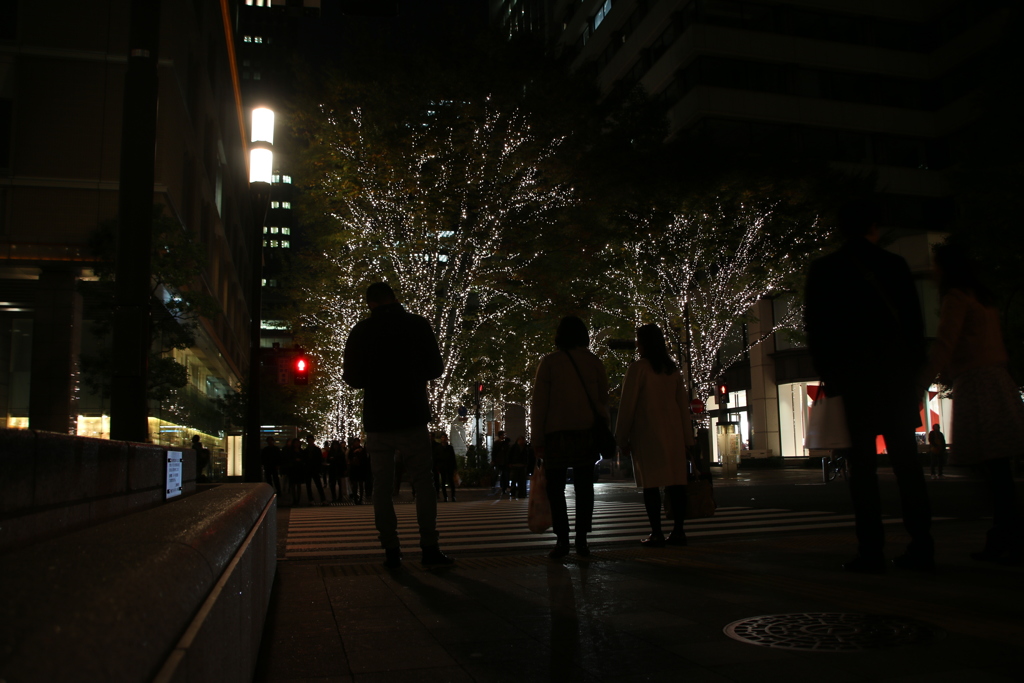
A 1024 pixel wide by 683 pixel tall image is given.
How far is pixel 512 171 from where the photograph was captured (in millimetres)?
21125

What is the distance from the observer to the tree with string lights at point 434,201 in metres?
20.8

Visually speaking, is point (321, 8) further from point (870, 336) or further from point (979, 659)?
point (979, 659)

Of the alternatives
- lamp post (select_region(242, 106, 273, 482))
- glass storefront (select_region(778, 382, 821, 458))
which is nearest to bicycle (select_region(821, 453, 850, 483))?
lamp post (select_region(242, 106, 273, 482))

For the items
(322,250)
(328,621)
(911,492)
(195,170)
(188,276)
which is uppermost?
(195,170)

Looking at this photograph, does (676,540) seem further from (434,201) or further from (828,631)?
(434,201)

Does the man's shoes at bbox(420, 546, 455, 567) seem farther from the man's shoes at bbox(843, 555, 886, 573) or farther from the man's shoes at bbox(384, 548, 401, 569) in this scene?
the man's shoes at bbox(843, 555, 886, 573)

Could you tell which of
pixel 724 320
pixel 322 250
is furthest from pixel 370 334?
pixel 724 320

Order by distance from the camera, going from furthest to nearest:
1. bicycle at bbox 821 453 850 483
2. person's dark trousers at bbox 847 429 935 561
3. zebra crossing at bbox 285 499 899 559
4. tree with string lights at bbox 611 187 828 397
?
tree with string lights at bbox 611 187 828 397
bicycle at bbox 821 453 850 483
zebra crossing at bbox 285 499 899 559
person's dark trousers at bbox 847 429 935 561

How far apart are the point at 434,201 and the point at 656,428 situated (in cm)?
1535

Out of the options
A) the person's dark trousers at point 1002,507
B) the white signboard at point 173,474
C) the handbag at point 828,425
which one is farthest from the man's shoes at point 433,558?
the person's dark trousers at point 1002,507

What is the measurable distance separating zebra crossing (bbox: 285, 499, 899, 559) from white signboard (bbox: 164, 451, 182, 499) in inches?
124

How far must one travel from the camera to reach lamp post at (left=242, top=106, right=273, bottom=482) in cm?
1280

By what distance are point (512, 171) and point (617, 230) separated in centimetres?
512

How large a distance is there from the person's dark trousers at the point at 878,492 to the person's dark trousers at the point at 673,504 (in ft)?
6.15
